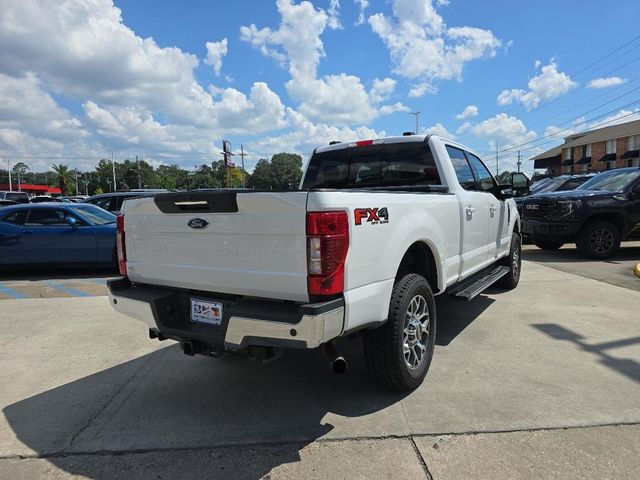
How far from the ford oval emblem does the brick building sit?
Result: 5009 cm

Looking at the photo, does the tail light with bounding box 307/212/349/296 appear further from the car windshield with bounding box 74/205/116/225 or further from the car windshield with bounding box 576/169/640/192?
the car windshield with bounding box 576/169/640/192

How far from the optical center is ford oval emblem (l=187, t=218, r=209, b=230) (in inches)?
120

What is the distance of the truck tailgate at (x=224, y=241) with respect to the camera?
8.92 ft

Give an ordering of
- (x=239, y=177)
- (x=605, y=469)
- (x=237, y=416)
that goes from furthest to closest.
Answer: (x=239, y=177), (x=237, y=416), (x=605, y=469)

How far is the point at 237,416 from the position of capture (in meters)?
3.29

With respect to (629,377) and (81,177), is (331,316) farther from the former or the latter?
(81,177)

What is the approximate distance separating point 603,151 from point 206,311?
5872 cm

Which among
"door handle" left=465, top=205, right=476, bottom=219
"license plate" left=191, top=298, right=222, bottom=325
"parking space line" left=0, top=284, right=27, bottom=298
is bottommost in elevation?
"parking space line" left=0, top=284, right=27, bottom=298

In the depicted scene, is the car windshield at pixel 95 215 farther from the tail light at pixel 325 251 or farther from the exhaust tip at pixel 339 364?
the tail light at pixel 325 251

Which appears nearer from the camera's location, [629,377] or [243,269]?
[243,269]

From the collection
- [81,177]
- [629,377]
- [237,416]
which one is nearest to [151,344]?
[237,416]

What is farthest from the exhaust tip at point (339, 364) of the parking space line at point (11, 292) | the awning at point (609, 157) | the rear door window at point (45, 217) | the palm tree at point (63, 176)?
the palm tree at point (63, 176)

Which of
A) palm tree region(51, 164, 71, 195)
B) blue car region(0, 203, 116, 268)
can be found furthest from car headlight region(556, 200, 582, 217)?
palm tree region(51, 164, 71, 195)

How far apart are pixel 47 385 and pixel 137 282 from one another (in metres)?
1.26
